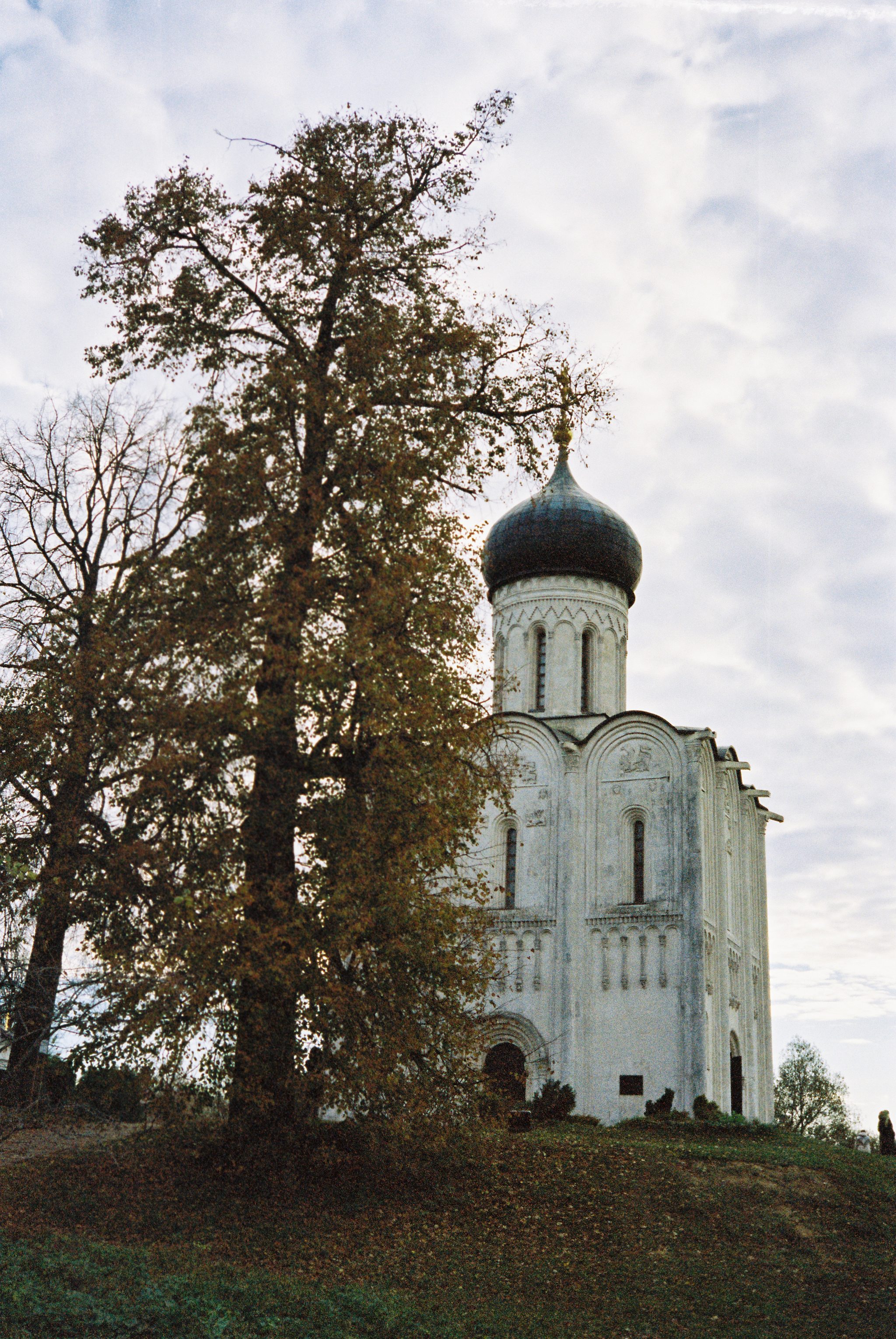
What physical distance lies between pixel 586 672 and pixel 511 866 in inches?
182

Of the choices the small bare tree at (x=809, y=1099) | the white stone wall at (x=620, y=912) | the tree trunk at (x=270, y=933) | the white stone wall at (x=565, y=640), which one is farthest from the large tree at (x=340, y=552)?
the small bare tree at (x=809, y=1099)

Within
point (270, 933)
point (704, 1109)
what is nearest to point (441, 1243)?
point (270, 933)

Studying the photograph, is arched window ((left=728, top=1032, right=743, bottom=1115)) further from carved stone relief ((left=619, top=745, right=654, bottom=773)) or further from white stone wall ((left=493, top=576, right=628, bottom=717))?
white stone wall ((left=493, top=576, right=628, bottom=717))

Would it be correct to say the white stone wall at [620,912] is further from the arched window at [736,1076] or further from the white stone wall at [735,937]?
the arched window at [736,1076]

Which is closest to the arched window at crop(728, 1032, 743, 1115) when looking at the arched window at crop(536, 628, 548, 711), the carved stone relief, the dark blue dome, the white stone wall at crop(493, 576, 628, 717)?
the carved stone relief

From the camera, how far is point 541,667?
24766 mm

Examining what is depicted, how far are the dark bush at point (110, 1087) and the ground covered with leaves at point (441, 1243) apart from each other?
19.1 inches

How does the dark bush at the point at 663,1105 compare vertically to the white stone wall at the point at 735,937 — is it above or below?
below

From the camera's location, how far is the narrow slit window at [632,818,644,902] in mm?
21141

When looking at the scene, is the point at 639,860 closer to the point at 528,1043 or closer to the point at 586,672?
the point at 528,1043

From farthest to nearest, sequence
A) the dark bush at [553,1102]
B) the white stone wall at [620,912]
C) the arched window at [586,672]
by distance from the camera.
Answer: the arched window at [586,672]
the white stone wall at [620,912]
the dark bush at [553,1102]

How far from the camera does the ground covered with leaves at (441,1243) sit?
7551 millimetres

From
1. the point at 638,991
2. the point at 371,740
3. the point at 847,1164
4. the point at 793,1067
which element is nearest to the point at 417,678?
the point at 371,740

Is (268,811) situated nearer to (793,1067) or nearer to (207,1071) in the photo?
(207,1071)
